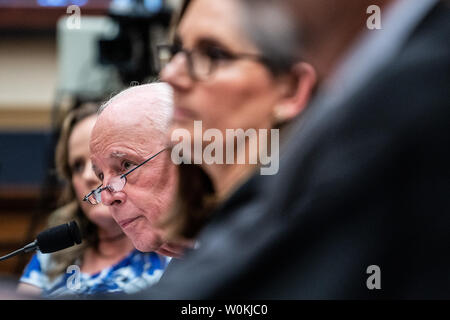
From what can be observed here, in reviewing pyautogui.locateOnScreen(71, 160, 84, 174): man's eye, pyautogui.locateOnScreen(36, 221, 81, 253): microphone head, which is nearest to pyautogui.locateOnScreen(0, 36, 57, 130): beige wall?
pyautogui.locateOnScreen(71, 160, 84, 174): man's eye

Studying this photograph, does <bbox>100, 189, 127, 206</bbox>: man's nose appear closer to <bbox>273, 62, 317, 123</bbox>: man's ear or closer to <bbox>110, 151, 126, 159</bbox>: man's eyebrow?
<bbox>110, 151, 126, 159</bbox>: man's eyebrow

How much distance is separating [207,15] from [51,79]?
3687 millimetres

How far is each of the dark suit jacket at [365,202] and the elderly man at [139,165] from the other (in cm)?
50

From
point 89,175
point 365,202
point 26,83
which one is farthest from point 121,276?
point 26,83

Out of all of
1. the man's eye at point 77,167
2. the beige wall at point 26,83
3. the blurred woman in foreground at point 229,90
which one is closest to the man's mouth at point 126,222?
the blurred woman in foreground at point 229,90

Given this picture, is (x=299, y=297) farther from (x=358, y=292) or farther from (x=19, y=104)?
(x=19, y=104)

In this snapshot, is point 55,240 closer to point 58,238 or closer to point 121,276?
point 58,238

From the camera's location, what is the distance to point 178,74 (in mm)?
790

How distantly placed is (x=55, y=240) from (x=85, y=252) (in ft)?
1.60

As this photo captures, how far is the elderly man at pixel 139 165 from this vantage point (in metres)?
1.01

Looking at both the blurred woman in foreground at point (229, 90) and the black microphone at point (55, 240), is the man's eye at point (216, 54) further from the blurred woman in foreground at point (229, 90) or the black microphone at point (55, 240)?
the black microphone at point (55, 240)

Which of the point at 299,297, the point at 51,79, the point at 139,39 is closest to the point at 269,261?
the point at 299,297

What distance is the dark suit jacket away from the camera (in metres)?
0.49

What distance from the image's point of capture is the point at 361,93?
1.63 feet
